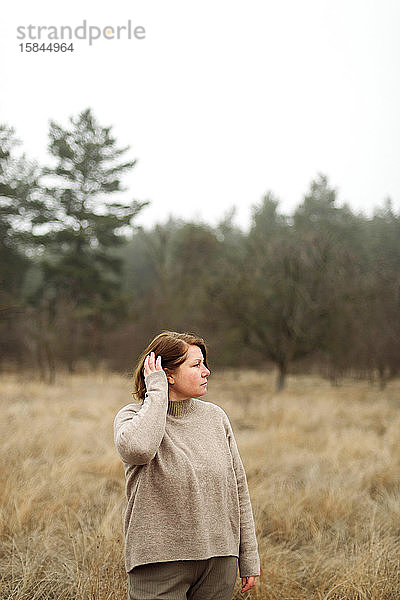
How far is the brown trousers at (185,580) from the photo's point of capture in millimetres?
1741

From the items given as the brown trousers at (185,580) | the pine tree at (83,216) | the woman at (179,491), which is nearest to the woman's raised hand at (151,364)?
the woman at (179,491)

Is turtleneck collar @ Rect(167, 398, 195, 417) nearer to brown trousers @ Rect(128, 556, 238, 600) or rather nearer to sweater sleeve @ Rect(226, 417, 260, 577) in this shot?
sweater sleeve @ Rect(226, 417, 260, 577)

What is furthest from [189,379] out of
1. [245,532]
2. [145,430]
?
[245,532]

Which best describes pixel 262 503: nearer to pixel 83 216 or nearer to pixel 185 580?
pixel 185 580

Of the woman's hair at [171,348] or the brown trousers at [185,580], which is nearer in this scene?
the brown trousers at [185,580]

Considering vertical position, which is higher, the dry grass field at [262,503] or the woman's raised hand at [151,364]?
the woman's raised hand at [151,364]

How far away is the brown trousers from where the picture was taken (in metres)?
1.74

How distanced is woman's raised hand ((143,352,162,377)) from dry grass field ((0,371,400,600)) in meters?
1.25

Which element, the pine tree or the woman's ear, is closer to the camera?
the woman's ear

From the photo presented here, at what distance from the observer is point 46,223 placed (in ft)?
66.6

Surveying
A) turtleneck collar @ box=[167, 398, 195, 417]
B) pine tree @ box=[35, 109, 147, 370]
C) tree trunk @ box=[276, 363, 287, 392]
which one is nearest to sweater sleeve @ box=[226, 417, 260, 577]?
turtleneck collar @ box=[167, 398, 195, 417]

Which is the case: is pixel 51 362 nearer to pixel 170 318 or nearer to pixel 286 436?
pixel 170 318

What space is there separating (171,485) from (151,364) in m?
0.40

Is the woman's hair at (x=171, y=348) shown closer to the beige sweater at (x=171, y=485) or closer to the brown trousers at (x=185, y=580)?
the beige sweater at (x=171, y=485)
